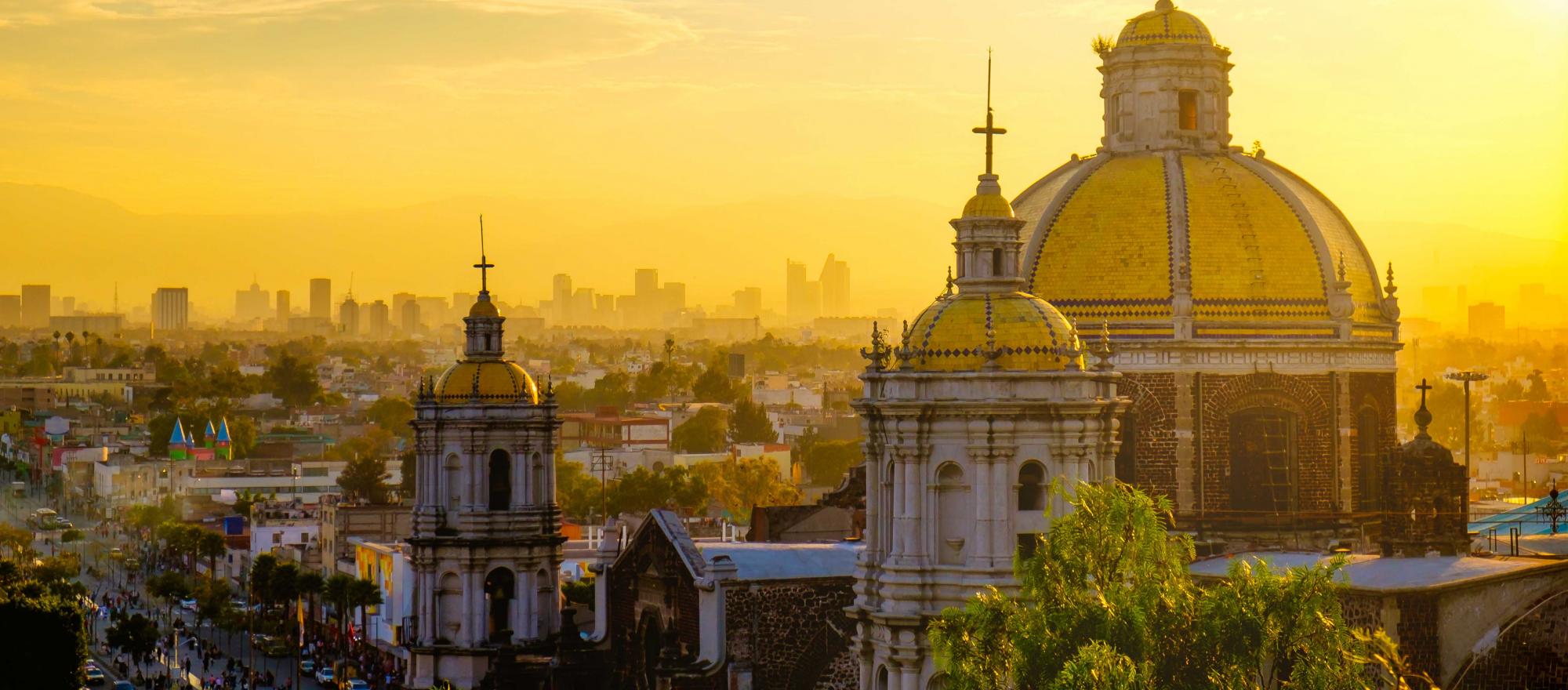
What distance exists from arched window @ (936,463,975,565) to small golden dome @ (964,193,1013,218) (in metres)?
3.43

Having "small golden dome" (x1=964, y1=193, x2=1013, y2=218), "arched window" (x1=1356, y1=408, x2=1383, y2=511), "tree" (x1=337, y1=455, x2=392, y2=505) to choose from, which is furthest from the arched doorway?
"tree" (x1=337, y1=455, x2=392, y2=505)

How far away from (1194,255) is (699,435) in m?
119

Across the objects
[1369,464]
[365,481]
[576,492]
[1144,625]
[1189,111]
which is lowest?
[576,492]

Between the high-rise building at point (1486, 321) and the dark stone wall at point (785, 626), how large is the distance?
415 feet

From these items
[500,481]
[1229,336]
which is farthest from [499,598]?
[1229,336]

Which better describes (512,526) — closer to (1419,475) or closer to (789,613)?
(789,613)

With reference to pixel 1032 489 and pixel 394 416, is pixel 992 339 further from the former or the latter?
pixel 394 416

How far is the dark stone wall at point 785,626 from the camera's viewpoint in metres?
44.2

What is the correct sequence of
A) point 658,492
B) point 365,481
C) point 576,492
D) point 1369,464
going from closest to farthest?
point 1369,464
point 658,492
point 576,492
point 365,481

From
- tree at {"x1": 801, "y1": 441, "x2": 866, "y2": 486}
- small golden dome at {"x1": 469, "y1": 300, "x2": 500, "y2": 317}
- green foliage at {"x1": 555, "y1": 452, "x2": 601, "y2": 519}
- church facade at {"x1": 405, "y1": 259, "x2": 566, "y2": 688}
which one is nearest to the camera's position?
church facade at {"x1": 405, "y1": 259, "x2": 566, "y2": 688}

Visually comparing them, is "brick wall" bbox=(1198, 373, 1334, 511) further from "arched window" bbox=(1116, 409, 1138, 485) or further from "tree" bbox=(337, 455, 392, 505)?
"tree" bbox=(337, 455, 392, 505)

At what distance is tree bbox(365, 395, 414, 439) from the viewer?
190 meters

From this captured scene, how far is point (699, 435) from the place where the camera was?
164625mm

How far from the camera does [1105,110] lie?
1954 inches
